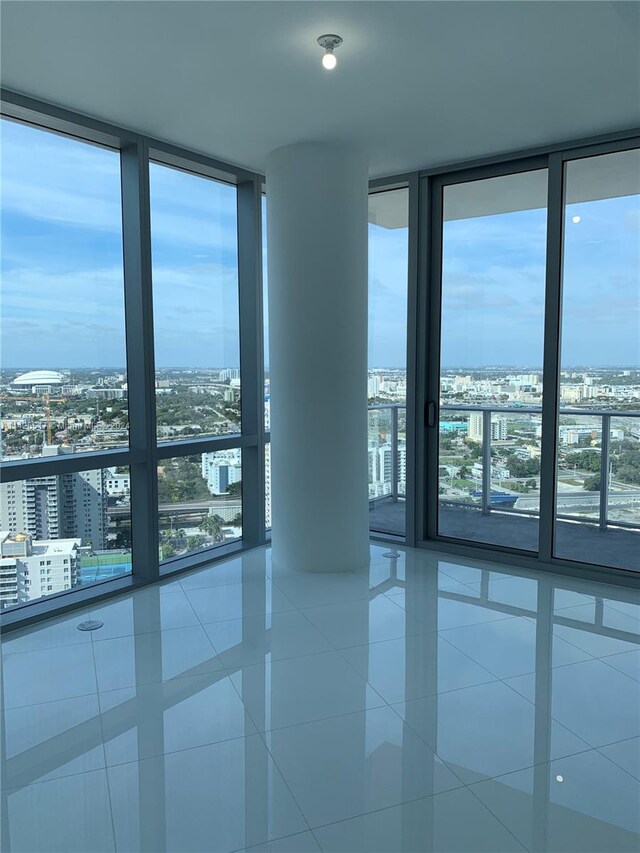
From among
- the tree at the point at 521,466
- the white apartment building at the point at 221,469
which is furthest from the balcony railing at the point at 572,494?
the white apartment building at the point at 221,469

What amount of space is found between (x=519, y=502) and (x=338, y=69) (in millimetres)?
3027

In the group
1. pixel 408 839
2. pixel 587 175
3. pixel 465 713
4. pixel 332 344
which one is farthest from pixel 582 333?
pixel 408 839

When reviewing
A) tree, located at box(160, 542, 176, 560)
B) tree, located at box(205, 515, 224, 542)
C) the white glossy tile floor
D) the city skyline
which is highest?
the city skyline

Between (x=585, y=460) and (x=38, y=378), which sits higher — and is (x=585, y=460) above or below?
below

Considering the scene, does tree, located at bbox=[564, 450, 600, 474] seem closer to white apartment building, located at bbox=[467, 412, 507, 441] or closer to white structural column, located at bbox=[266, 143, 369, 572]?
white apartment building, located at bbox=[467, 412, 507, 441]

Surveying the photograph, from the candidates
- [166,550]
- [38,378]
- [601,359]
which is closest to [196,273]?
[38,378]

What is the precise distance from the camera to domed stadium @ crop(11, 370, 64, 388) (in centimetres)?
331

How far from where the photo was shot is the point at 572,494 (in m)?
4.16

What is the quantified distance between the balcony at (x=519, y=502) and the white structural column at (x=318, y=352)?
0.81 meters

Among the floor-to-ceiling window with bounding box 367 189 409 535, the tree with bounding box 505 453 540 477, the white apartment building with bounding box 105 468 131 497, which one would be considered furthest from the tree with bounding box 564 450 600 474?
the white apartment building with bounding box 105 468 131 497

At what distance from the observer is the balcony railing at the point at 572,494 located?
4.00 metres

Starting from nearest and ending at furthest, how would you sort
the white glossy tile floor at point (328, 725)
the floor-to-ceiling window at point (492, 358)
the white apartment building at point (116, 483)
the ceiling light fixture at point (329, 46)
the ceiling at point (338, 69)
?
the white glossy tile floor at point (328, 725)
the ceiling at point (338, 69)
the ceiling light fixture at point (329, 46)
the white apartment building at point (116, 483)
the floor-to-ceiling window at point (492, 358)

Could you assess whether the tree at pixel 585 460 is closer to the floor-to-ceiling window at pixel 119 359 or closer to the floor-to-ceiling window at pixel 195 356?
the floor-to-ceiling window at pixel 119 359

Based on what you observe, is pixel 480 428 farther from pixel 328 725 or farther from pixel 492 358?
pixel 328 725
